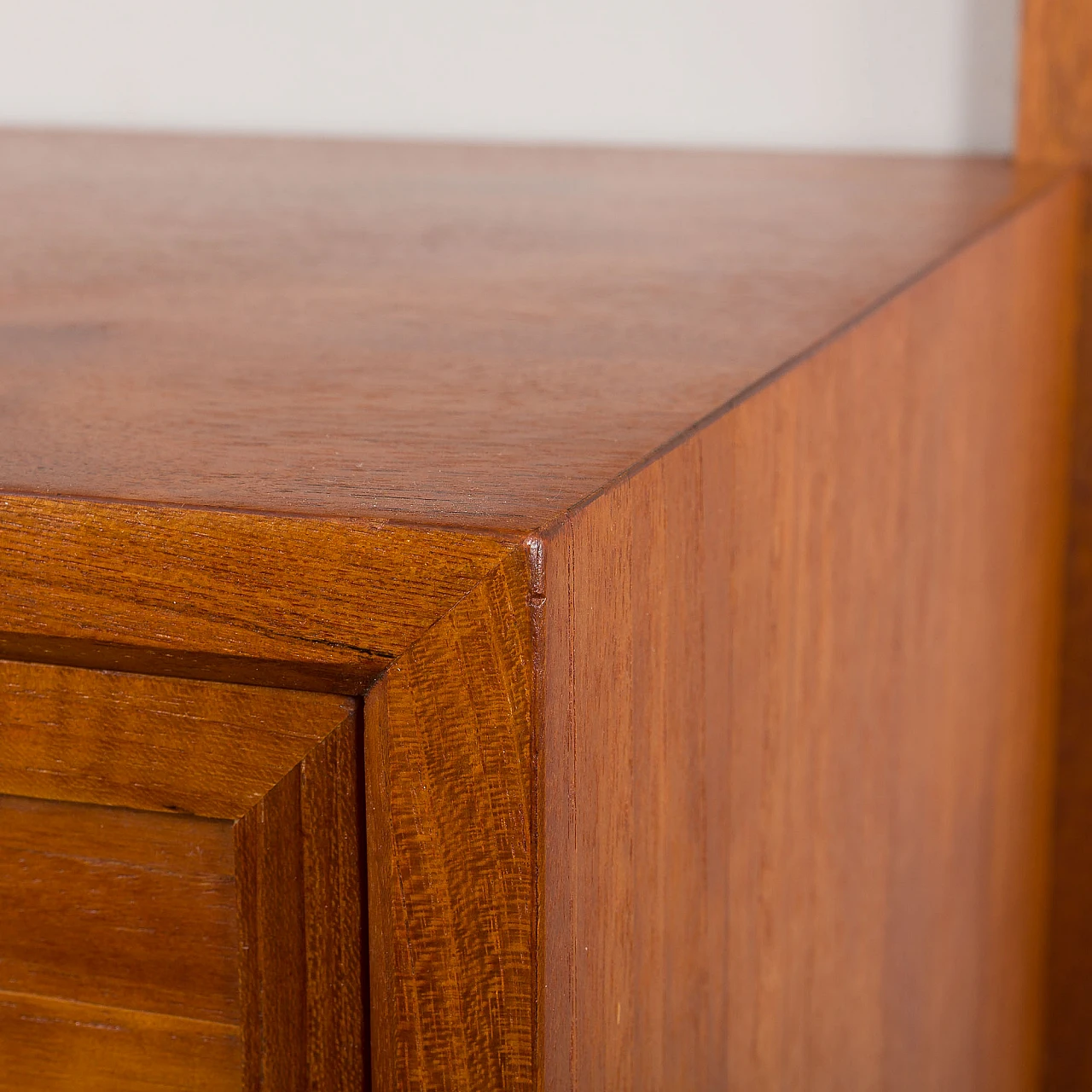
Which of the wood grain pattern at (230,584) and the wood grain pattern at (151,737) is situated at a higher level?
the wood grain pattern at (230,584)

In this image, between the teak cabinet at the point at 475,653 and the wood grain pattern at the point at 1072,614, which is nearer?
the teak cabinet at the point at 475,653

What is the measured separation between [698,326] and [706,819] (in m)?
0.12

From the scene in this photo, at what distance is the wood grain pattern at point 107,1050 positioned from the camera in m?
0.29

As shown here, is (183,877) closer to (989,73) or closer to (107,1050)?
(107,1050)

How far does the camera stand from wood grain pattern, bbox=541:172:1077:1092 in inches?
10.4

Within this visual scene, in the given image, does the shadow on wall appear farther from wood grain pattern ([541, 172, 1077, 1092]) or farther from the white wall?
wood grain pattern ([541, 172, 1077, 1092])

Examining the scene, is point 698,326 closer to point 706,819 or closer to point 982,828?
point 706,819

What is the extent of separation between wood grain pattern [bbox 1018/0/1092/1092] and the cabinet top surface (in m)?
0.04

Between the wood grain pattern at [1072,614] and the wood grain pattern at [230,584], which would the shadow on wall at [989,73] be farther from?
the wood grain pattern at [230,584]

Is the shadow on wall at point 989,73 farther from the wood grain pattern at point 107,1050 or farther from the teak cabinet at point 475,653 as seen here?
the wood grain pattern at point 107,1050

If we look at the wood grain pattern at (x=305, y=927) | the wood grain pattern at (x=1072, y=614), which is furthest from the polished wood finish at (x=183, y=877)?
the wood grain pattern at (x=1072, y=614)

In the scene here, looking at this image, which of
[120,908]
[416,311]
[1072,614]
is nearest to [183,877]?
[120,908]

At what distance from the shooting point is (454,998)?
9.9 inches

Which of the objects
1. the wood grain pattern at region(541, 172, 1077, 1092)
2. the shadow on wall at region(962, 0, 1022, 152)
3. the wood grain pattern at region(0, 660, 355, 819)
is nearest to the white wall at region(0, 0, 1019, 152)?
the shadow on wall at region(962, 0, 1022, 152)
